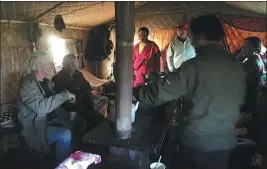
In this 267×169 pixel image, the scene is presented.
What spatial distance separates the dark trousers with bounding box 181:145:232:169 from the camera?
6.59 ft

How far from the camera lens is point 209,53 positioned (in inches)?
71.2

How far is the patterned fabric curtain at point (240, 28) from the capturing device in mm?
5941

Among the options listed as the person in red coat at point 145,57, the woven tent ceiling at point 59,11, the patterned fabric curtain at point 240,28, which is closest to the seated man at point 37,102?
the woven tent ceiling at point 59,11

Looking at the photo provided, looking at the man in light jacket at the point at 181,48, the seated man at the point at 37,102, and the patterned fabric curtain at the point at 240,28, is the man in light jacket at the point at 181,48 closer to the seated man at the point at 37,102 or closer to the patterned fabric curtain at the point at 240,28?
the patterned fabric curtain at the point at 240,28

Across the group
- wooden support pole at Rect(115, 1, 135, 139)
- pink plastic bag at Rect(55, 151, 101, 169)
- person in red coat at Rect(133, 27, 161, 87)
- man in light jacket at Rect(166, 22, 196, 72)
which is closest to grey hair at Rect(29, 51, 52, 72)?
wooden support pole at Rect(115, 1, 135, 139)

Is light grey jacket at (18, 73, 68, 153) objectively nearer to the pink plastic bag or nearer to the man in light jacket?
the pink plastic bag

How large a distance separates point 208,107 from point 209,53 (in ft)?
1.32

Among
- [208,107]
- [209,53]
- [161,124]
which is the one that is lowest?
[161,124]

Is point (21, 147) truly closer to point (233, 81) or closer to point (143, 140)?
point (143, 140)

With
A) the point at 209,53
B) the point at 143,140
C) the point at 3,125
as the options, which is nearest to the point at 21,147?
the point at 3,125

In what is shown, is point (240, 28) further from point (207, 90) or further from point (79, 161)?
point (79, 161)

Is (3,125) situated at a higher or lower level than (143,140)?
lower

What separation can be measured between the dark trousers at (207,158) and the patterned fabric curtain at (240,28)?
15.8 ft

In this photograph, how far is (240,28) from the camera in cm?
612
